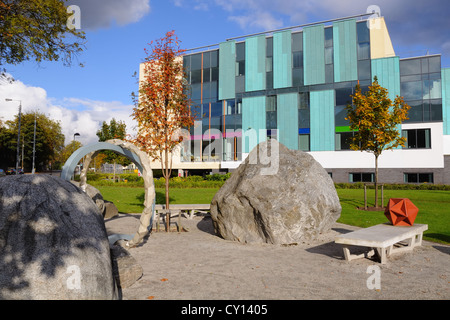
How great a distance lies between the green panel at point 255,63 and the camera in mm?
35562

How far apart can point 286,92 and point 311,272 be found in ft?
99.4

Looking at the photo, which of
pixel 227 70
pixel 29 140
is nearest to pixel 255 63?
pixel 227 70

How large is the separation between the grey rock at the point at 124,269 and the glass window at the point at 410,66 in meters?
33.3

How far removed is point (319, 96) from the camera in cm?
3341

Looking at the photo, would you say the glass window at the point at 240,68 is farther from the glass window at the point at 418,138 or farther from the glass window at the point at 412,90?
the glass window at the point at 418,138

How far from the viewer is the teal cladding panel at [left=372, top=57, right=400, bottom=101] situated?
101 feet

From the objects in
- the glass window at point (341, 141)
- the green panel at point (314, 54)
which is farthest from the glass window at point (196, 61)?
the glass window at point (341, 141)

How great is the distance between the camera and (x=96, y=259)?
393cm

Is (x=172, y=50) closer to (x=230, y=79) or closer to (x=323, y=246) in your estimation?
(x=323, y=246)

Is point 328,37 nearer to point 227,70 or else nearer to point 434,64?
point 434,64

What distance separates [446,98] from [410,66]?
22.8ft

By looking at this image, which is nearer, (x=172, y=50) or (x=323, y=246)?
(x=323, y=246)

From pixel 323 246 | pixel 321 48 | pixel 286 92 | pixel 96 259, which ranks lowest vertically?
pixel 323 246
